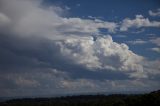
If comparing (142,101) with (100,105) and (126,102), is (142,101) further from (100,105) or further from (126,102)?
(100,105)

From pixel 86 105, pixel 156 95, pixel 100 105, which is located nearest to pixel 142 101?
pixel 156 95

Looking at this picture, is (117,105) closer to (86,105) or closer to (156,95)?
(156,95)

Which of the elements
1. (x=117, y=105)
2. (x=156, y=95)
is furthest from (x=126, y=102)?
(x=156, y=95)

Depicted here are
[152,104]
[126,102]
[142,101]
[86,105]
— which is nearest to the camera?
[152,104]

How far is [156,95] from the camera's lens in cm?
14225

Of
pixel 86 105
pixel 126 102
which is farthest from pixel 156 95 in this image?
pixel 86 105

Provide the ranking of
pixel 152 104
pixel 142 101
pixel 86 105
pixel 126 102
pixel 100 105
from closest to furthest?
pixel 152 104, pixel 142 101, pixel 126 102, pixel 100 105, pixel 86 105

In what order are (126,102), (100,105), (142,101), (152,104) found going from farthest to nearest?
(100,105) < (126,102) < (142,101) < (152,104)

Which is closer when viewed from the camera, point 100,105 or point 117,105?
point 117,105

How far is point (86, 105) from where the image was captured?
19875cm

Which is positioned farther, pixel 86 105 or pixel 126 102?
pixel 86 105

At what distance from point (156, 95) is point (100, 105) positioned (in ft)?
149

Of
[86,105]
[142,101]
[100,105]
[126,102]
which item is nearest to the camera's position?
[142,101]

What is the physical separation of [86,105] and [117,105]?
4613 cm
